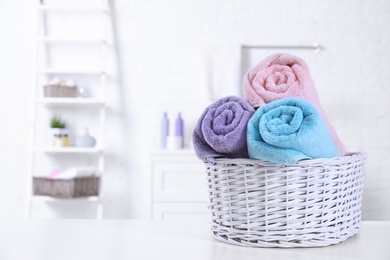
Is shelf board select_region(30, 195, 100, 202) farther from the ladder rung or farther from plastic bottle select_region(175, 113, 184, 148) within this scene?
the ladder rung

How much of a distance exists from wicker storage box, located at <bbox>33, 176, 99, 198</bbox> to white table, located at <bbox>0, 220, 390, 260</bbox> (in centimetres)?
220

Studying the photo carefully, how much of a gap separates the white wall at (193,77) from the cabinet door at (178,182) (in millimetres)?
369

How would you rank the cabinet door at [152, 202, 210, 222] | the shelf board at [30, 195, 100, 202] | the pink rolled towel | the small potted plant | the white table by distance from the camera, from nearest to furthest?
the white table
the pink rolled towel
the cabinet door at [152, 202, 210, 222]
the shelf board at [30, 195, 100, 202]
the small potted plant

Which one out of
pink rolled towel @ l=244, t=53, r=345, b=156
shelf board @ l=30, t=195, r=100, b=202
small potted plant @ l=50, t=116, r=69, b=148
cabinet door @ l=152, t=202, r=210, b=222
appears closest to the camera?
pink rolled towel @ l=244, t=53, r=345, b=156

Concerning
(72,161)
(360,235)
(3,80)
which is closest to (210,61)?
(72,161)

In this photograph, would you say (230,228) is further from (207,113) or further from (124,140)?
(124,140)

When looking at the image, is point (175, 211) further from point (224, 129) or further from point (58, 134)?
point (224, 129)

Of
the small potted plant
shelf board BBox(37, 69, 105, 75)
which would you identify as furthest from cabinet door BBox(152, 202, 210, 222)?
shelf board BBox(37, 69, 105, 75)

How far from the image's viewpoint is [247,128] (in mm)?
811

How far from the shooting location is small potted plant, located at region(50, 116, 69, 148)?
133 inches

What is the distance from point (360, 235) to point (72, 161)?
2.84 metres

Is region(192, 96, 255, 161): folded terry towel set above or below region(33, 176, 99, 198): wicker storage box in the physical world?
above

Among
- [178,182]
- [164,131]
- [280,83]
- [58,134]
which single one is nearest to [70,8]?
[58,134]

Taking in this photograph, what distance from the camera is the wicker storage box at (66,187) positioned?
10.5 feet
